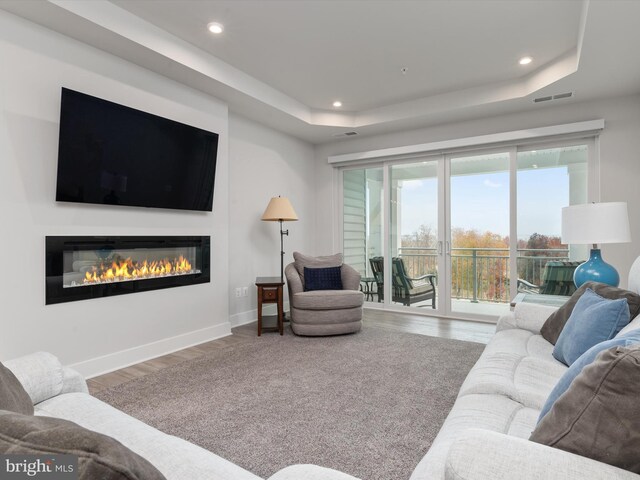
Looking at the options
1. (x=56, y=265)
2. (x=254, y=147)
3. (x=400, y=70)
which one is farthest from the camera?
(x=254, y=147)

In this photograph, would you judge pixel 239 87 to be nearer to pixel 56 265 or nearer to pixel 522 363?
pixel 56 265

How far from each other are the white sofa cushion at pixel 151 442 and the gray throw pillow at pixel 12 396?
24 centimetres

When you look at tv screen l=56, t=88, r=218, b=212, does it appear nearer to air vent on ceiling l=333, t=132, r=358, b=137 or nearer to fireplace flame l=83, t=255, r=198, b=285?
fireplace flame l=83, t=255, r=198, b=285

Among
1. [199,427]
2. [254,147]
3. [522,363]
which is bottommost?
[199,427]

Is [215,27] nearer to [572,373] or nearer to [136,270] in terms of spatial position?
[136,270]

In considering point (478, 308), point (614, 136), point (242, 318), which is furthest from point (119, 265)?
point (614, 136)

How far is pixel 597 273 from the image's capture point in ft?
9.03

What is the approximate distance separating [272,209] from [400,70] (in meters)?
2.09

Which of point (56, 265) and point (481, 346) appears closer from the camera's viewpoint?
point (56, 265)

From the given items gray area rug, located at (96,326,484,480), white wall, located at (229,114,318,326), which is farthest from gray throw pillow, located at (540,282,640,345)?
white wall, located at (229,114,318,326)

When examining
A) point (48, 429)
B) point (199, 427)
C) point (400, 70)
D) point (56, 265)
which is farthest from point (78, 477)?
point (400, 70)

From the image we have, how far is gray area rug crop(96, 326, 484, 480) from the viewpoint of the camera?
1.85 metres

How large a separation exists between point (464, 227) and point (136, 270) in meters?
3.91

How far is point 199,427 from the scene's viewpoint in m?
2.09
